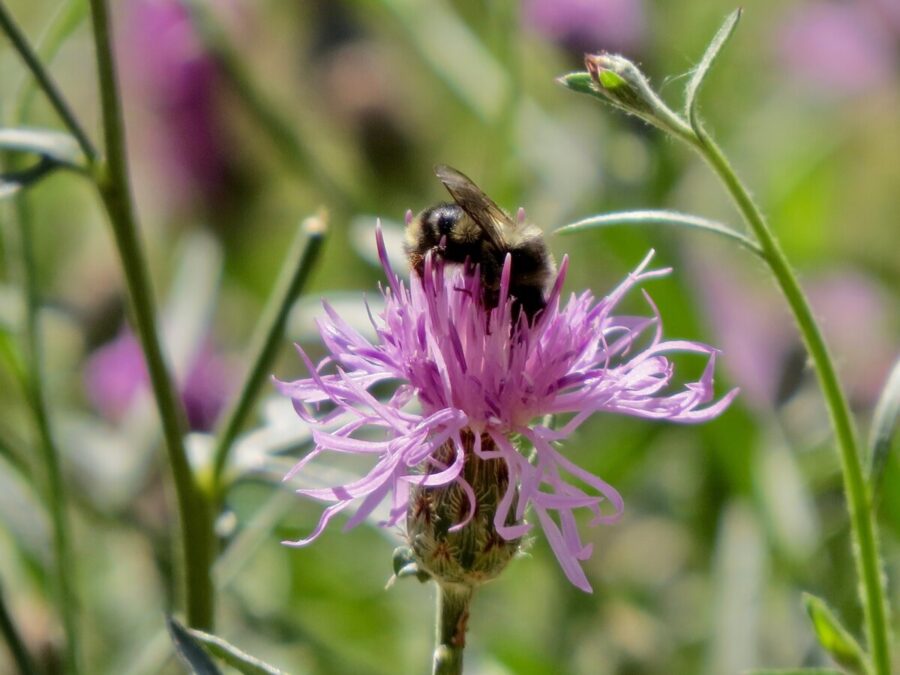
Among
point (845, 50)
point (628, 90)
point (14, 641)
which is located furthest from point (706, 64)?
point (845, 50)

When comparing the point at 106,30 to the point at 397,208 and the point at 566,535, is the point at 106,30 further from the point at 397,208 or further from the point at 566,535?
the point at 397,208

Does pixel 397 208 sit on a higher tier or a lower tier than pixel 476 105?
lower

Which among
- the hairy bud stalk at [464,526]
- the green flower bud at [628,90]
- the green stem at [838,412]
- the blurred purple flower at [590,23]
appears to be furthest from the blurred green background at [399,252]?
the green flower bud at [628,90]

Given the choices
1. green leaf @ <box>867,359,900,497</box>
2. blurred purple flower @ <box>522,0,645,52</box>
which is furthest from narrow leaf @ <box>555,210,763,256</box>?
blurred purple flower @ <box>522,0,645,52</box>

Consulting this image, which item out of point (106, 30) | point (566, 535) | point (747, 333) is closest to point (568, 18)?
point (747, 333)

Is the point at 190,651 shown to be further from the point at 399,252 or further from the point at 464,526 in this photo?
the point at 399,252

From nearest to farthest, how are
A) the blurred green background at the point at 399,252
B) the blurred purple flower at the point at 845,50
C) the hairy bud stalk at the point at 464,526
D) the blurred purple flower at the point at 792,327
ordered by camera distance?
1. the hairy bud stalk at the point at 464,526
2. the blurred green background at the point at 399,252
3. the blurred purple flower at the point at 792,327
4. the blurred purple flower at the point at 845,50

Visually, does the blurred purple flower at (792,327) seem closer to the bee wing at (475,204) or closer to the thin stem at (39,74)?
the bee wing at (475,204)
